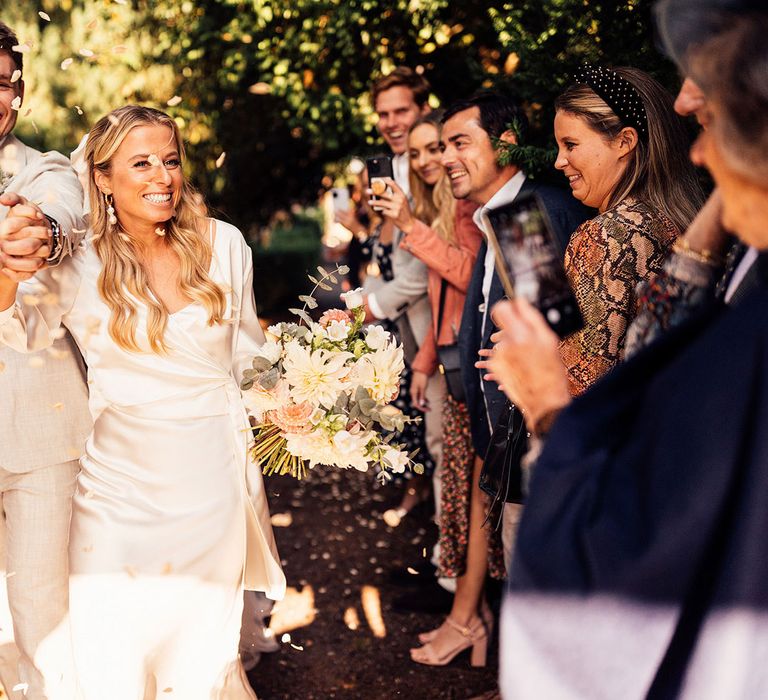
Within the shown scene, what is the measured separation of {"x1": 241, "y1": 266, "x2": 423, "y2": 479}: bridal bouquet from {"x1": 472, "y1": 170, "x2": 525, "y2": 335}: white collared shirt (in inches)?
31.9

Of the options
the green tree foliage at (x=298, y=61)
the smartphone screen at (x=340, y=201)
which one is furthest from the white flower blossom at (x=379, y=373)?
the smartphone screen at (x=340, y=201)

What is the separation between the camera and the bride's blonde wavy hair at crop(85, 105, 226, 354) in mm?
2648

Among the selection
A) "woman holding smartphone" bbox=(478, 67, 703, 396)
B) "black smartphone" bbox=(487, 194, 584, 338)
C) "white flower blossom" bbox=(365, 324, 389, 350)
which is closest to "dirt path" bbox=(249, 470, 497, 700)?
"white flower blossom" bbox=(365, 324, 389, 350)

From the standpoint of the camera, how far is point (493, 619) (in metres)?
3.93

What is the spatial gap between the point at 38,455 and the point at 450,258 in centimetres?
209

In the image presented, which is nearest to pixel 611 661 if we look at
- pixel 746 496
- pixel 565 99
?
pixel 746 496

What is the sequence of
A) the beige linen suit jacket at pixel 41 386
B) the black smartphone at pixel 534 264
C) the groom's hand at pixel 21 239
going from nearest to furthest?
the black smartphone at pixel 534 264 → the groom's hand at pixel 21 239 → the beige linen suit jacket at pixel 41 386

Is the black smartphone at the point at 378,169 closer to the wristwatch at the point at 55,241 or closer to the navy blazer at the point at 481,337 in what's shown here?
the navy blazer at the point at 481,337

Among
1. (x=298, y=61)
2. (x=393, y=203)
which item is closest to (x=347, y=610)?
(x=393, y=203)

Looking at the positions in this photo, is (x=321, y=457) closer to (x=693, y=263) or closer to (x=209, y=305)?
(x=209, y=305)

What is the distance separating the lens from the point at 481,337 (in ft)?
11.5

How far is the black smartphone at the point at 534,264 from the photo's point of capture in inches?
72.7

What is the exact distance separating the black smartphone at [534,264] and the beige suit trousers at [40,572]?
193cm

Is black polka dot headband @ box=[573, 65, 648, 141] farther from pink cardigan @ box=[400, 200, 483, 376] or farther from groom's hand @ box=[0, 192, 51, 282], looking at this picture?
groom's hand @ box=[0, 192, 51, 282]
